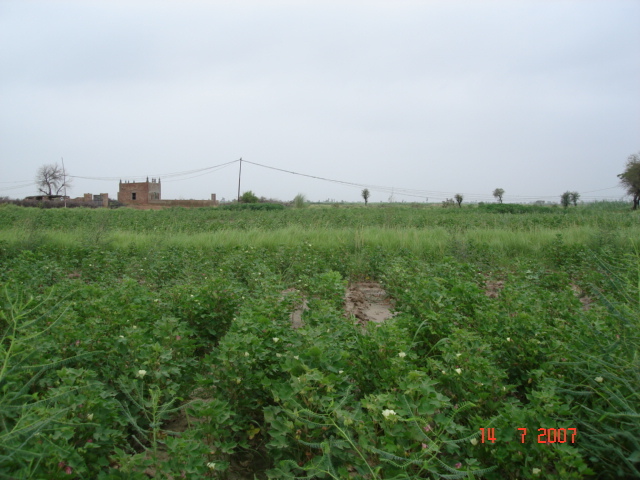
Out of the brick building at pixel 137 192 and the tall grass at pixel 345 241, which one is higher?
the brick building at pixel 137 192

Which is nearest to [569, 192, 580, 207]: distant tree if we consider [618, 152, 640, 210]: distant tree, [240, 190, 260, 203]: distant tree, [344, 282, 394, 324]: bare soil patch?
[618, 152, 640, 210]: distant tree

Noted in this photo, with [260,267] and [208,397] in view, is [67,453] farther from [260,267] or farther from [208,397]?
[260,267]

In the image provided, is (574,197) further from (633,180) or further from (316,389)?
(316,389)

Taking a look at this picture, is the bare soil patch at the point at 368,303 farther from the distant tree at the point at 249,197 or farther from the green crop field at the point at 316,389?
the distant tree at the point at 249,197

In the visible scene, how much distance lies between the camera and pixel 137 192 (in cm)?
4578

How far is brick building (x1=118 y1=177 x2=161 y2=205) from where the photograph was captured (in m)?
45.2

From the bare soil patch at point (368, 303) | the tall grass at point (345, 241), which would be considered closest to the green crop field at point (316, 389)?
the bare soil patch at point (368, 303)

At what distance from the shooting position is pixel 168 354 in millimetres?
2330

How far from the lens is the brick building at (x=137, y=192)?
148 feet

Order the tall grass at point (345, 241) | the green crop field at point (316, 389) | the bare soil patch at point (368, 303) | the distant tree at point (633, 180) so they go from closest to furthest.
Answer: the green crop field at point (316, 389) → the bare soil patch at point (368, 303) → the tall grass at point (345, 241) → the distant tree at point (633, 180)

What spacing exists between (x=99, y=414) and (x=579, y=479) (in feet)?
7.02
